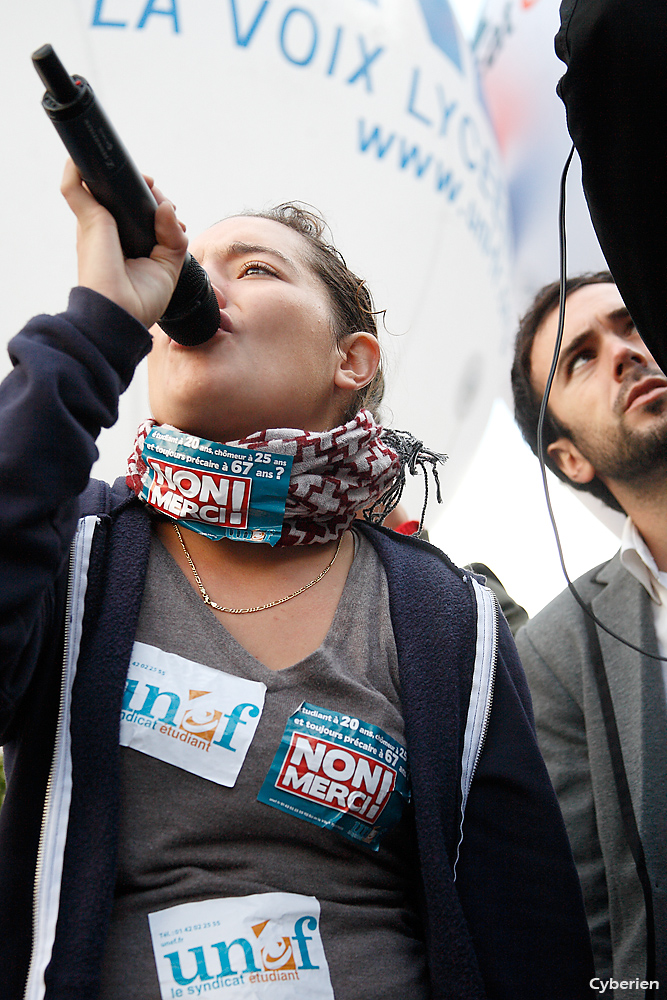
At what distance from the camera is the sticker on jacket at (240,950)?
27.7 inches

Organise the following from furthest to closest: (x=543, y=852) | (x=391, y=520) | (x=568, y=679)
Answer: (x=391, y=520) → (x=568, y=679) → (x=543, y=852)

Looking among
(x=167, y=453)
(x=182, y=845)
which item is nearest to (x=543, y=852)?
(x=182, y=845)

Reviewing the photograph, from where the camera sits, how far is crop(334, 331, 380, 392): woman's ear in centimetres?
116

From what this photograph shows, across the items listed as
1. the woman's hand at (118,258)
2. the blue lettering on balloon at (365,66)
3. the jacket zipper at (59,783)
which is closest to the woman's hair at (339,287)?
the woman's hand at (118,258)

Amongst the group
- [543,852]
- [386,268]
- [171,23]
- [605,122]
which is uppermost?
[171,23]

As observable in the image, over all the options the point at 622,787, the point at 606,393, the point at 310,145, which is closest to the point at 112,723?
the point at 622,787

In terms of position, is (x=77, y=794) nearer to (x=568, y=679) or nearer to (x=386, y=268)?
(x=568, y=679)

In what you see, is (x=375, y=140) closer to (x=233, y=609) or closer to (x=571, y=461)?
(x=571, y=461)

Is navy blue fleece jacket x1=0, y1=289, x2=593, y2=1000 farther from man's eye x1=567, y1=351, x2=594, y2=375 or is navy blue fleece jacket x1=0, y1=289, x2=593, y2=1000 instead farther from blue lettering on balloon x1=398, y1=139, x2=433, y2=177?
blue lettering on balloon x1=398, y1=139, x2=433, y2=177

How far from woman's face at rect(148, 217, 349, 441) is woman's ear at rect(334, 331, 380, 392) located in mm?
47

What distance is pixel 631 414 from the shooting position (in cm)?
171

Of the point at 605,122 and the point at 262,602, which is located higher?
the point at 605,122

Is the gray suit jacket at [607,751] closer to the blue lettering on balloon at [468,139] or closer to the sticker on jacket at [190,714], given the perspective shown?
the sticker on jacket at [190,714]

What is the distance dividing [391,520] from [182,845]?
1225mm
